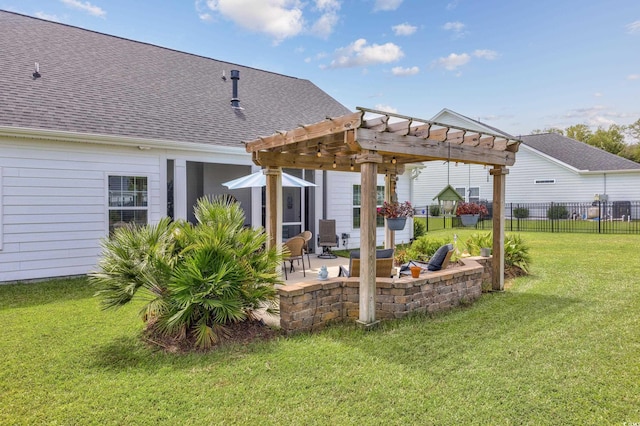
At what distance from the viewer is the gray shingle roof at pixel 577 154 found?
72.7 ft

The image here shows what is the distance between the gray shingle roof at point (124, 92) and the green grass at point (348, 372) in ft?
14.3

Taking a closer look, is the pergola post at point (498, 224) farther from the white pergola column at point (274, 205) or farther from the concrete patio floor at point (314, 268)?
the white pergola column at point (274, 205)

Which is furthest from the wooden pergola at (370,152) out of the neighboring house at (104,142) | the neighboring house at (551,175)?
the neighboring house at (551,175)

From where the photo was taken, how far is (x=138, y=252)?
4.62 meters

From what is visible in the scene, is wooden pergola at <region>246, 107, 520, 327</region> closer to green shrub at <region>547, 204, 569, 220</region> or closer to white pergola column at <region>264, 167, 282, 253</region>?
white pergola column at <region>264, 167, 282, 253</region>

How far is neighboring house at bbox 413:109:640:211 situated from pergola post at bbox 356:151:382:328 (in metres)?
17.4

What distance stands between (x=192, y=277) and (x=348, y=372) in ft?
6.32

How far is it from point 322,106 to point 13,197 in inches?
386

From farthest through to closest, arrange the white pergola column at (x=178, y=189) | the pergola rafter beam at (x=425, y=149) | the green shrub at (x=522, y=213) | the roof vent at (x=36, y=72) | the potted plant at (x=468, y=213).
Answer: the green shrub at (x=522, y=213) → the white pergola column at (x=178, y=189) → the roof vent at (x=36, y=72) → the potted plant at (x=468, y=213) → the pergola rafter beam at (x=425, y=149)

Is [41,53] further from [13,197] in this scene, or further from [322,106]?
[322,106]

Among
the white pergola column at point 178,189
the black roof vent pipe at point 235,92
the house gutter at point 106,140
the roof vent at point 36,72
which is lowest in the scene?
the white pergola column at point 178,189

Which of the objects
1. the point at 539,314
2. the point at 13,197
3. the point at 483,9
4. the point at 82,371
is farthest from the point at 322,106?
the point at 82,371

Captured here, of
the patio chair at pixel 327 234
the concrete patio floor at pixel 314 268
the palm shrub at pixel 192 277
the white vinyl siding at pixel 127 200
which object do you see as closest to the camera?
the palm shrub at pixel 192 277

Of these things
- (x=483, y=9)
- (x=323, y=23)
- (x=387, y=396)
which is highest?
(x=323, y=23)
